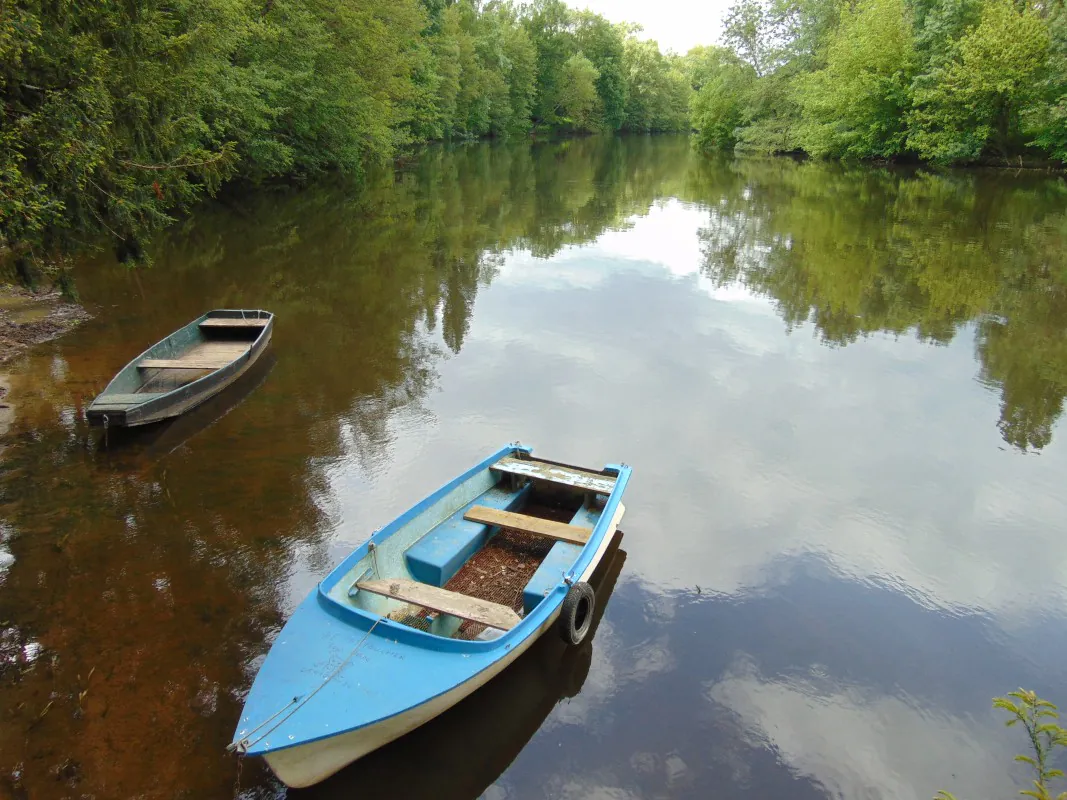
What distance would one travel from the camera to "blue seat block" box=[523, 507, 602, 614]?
20.1ft

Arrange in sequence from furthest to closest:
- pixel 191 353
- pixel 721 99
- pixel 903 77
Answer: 1. pixel 721 99
2. pixel 903 77
3. pixel 191 353

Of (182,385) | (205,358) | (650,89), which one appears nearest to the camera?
(182,385)

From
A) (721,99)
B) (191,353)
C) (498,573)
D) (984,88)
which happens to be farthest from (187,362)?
(721,99)

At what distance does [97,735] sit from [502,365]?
359 inches

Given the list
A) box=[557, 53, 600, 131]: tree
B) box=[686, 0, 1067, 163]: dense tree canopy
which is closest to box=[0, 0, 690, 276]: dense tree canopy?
box=[557, 53, 600, 131]: tree

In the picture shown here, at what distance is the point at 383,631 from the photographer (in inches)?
202

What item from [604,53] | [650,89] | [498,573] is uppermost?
[604,53]

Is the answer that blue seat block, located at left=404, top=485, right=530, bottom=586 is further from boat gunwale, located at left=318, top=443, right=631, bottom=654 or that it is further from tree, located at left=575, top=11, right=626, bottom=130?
tree, located at left=575, top=11, right=626, bottom=130

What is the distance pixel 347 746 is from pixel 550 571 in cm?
253

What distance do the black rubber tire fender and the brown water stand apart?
1.12 feet

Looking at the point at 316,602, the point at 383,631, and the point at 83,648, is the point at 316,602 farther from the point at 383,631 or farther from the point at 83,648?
the point at 83,648

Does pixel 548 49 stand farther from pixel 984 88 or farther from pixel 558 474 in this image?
pixel 558 474

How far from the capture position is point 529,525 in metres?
7.23

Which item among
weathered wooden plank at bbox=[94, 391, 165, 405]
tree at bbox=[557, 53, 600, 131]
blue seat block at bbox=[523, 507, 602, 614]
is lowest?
blue seat block at bbox=[523, 507, 602, 614]
